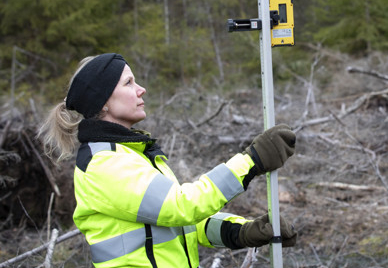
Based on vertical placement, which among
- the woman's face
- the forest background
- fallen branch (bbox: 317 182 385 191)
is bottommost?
fallen branch (bbox: 317 182 385 191)

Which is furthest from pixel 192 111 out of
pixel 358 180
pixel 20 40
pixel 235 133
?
pixel 20 40

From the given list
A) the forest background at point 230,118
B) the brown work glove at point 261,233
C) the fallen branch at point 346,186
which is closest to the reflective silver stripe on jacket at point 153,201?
the brown work glove at point 261,233

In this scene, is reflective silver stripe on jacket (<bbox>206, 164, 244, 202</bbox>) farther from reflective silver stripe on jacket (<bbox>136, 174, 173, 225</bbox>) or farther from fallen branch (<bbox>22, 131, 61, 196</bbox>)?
fallen branch (<bbox>22, 131, 61, 196</bbox>)

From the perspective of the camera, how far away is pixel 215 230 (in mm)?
2260

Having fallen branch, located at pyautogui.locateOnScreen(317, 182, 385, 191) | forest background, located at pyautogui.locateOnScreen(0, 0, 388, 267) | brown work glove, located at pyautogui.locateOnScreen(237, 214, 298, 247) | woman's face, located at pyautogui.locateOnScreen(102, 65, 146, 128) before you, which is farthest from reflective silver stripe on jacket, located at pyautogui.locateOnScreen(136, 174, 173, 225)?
fallen branch, located at pyautogui.locateOnScreen(317, 182, 385, 191)

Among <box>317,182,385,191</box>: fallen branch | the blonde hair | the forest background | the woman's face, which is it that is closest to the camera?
the woman's face

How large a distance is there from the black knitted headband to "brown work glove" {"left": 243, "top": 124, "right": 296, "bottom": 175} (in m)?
0.69

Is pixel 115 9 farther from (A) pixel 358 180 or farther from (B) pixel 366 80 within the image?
(A) pixel 358 180

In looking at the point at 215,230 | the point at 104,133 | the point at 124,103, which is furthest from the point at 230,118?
the point at 104,133

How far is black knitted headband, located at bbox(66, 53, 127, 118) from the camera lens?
1969mm

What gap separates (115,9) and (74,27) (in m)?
4.18

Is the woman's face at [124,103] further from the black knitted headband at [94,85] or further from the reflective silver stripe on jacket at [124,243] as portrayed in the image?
the reflective silver stripe on jacket at [124,243]

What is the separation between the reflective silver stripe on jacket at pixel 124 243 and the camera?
1.79m

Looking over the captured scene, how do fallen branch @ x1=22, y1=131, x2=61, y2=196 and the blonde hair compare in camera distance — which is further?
fallen branch @ x1=22, y1=131, x2=61, y2=196
